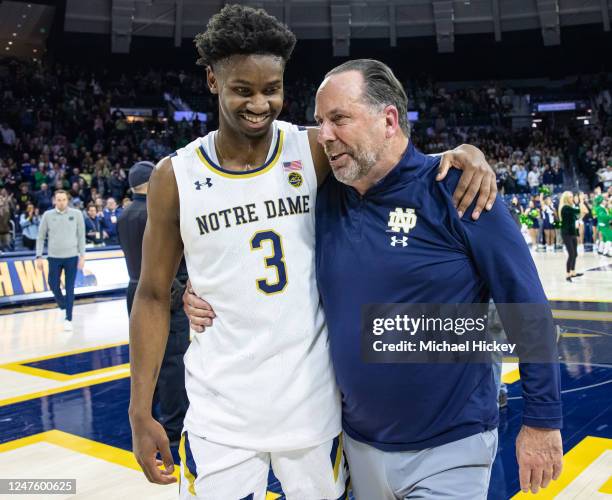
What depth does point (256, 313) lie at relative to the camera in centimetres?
188

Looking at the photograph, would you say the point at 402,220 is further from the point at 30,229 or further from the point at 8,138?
the point at 8,138

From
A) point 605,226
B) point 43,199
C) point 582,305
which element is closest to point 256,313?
point 582,305

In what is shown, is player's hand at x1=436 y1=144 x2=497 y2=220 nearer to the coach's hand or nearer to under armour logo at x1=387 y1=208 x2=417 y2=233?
under armour logo at x1=387 y1=208 x2=417 y2=233

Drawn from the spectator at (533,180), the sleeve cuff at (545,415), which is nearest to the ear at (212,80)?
the sleeve cuff at (545,415)

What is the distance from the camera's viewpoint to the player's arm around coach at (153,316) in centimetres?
197

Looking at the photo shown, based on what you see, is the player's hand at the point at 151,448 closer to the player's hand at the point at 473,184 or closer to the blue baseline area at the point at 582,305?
the player's hand at the point at 473,184

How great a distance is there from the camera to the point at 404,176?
1881 millimetres

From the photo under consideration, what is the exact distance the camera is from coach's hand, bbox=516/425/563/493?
1.66m

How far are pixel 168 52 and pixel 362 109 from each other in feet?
83.0

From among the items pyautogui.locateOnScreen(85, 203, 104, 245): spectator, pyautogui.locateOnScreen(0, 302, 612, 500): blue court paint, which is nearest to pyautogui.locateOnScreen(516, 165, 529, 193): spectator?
pyautogui.locateOnScreen(85, 203, 104, 245): spectator

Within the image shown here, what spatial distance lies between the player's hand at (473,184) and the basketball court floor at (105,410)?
6.68 feet

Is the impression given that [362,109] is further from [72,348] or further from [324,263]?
[72,348]

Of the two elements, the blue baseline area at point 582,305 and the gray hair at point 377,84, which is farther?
the blue baseline area at point 582,305

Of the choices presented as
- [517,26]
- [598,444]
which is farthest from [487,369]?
[517,26]
